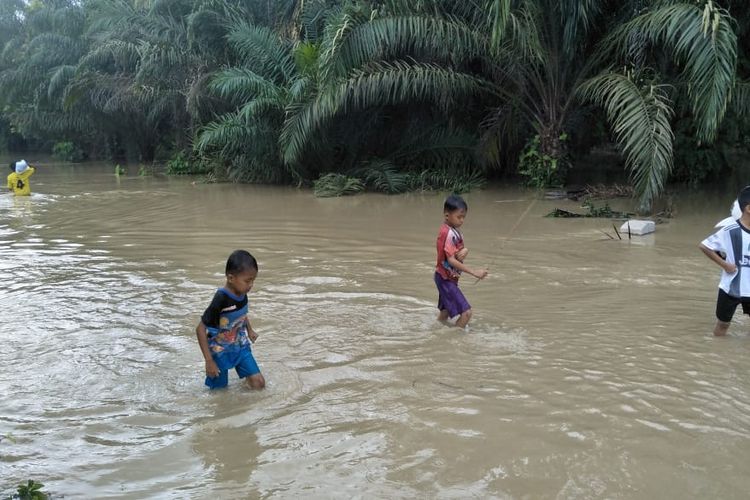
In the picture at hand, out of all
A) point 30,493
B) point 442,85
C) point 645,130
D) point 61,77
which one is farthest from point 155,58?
point 30,493

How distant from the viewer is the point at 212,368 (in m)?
4.11

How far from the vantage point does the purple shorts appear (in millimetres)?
5336

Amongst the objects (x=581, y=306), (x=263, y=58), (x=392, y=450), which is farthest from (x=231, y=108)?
(x=392, y=450)

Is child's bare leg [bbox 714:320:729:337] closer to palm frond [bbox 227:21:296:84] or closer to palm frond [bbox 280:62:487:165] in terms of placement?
palm frond [bbox 280:62:487:165]

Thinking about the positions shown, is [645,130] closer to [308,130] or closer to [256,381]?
[308,130]

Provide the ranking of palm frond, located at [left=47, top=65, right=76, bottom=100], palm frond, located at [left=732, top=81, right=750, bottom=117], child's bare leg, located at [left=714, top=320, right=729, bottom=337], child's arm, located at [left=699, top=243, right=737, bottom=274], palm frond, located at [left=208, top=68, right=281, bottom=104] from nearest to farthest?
child's arm, located at [left=699, top=243, right=737, bottom=274] → child's bare leg, located at [left=714, top=320, right=729, bottom=337] → palm frond, located at [left=732, top=81, right=750, bottom=117] → palm frond, located at [left=208, top=68, right=281, bottom=104] → palm frond, located at [left=47, top=65, right=76, bottom=100]

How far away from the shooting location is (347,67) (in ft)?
41.2

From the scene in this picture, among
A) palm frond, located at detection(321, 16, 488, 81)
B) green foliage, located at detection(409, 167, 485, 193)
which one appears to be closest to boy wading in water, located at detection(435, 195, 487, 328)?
palm frond, located at detection(321, 16, 488, 81)

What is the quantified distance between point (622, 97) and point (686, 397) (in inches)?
317

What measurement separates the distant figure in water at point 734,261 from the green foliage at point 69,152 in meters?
34.7

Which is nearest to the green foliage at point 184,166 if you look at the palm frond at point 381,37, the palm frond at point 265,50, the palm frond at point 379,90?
the palm frond at point 265,50

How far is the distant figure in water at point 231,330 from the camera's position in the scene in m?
3.97

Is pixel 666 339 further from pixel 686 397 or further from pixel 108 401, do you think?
pixel 108 401

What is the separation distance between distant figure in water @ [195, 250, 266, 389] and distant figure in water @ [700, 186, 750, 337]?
10.7ft
